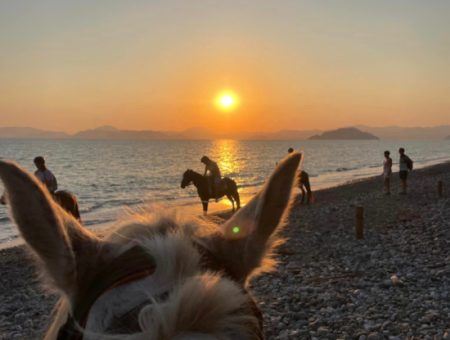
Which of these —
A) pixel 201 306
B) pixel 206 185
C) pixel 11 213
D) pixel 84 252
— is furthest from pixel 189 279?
pixel 206 185

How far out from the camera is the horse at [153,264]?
3.30 feet

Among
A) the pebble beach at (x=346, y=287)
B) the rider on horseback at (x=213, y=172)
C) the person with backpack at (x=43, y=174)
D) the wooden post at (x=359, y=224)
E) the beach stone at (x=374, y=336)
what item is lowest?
the pebble beach at (x=346, y=287)

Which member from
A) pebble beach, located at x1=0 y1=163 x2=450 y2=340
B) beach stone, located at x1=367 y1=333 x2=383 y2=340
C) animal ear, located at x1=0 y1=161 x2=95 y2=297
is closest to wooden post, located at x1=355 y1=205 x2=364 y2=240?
pebble beach, located at x1=0 y1=163 x2=450 y2=340

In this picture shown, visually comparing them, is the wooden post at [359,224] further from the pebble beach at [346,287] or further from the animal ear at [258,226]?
the animal ear at [258,226]

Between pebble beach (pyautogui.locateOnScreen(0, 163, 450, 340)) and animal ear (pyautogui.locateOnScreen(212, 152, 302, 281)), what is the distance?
74cm

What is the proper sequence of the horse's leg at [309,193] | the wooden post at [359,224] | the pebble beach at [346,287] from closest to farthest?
1. the pebble beach at [346,287]
2. the wooden post at [359,224]
3. the horse's leg at [309,193]

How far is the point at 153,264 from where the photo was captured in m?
1.23

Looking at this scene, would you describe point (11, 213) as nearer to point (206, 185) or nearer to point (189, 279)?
point (189, 279)

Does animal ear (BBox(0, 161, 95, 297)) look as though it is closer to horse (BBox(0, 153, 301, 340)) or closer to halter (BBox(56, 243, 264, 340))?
horse (BBox(0, 153, 301, 340))

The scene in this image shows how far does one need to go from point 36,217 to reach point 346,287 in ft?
24.2

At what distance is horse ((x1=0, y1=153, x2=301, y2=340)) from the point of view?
1.00 metres

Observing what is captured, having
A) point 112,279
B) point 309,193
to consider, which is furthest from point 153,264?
point 309,193

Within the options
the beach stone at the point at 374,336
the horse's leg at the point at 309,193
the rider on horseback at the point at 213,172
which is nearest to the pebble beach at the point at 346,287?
the beach stone at the point at 374,336

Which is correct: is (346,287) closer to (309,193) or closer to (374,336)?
(374,336)
